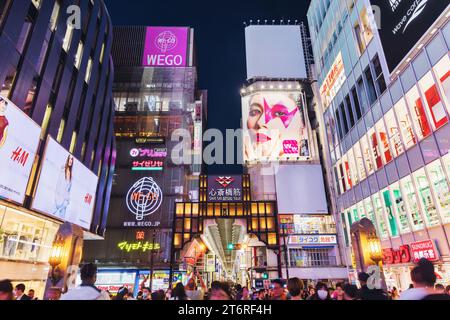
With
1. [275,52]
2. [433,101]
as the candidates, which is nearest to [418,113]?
[433,101]

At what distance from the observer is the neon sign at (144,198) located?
43.2 m

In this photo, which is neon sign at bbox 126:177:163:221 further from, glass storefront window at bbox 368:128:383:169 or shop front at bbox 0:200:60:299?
glass storefront window at bbox 368:128:383:169

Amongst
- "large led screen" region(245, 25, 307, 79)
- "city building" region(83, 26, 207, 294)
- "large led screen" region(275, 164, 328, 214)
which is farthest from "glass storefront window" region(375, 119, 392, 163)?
"large led screen" region(245, 25, 307, 79)

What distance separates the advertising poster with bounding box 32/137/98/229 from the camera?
15.8m

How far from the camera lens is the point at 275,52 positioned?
173 feet

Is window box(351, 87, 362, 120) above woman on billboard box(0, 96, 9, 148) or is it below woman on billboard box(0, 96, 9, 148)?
above

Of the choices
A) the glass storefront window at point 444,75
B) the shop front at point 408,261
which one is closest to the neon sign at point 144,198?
the shop front at point 408,261

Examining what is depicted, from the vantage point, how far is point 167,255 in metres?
40.3

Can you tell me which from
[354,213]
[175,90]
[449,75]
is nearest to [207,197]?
[354,213]

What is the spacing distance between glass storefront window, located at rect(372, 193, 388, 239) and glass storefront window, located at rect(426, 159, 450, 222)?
625 cm

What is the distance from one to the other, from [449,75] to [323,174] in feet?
106

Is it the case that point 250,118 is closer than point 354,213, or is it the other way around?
point 354,213

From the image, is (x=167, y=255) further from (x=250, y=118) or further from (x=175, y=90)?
(x=175, y=90)
